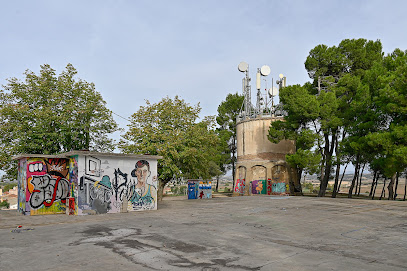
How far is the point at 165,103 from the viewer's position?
87.9 feet

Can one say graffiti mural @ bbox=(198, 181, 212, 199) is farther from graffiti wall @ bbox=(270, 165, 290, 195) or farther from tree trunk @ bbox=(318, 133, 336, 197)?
tree trunk @ bbox=(318, 133, 336, 197)

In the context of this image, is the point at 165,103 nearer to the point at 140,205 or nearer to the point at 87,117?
the point at 87,117

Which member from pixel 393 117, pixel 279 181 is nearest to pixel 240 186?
pixel 279 181

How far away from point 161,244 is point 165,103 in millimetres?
18617

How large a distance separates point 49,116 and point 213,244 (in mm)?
19905

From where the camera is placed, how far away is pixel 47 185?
18.0 meters

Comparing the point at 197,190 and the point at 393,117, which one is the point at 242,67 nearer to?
the point at 197,190

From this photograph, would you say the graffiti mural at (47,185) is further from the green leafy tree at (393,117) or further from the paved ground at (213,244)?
the green leafy tree at (393,117)

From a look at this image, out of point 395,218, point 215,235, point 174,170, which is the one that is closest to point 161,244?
point 215,235

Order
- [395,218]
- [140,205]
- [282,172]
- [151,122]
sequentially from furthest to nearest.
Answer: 1. [282,172]
2. [151,122]
3. [140,205]
4. [395,218]

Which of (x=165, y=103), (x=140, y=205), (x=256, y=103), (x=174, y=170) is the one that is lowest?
(x=140, y=205)

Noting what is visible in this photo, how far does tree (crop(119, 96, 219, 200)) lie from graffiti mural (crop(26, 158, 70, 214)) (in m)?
6.95

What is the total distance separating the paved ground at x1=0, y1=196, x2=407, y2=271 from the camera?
7180mm

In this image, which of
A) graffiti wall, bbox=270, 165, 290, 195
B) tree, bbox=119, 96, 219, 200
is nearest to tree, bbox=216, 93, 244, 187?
graffiti wall, bbox=270, 165, 290, 195
